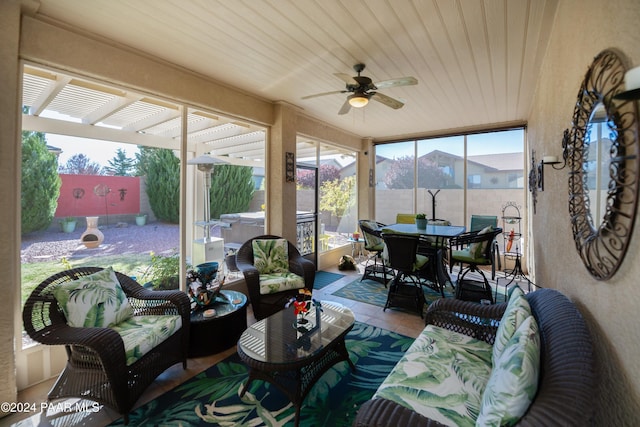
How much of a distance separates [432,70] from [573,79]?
1.70 metres

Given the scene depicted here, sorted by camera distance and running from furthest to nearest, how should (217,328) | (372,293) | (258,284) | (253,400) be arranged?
1. (372,293)
2. (258,284)
3. (217,328)
4. (253,400)

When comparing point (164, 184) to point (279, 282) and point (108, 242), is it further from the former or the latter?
point (279, 282)

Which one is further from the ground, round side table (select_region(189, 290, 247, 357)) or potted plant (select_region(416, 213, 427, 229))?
potted plant (select_region(416, 213, 427, 229))

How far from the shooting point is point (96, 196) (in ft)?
9.05

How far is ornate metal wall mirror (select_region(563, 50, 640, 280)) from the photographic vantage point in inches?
36.7

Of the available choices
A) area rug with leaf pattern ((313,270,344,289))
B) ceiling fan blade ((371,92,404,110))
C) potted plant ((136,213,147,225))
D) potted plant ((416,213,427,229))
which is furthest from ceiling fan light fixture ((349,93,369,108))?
area rug with leaf pattern ((313,270,344,289))

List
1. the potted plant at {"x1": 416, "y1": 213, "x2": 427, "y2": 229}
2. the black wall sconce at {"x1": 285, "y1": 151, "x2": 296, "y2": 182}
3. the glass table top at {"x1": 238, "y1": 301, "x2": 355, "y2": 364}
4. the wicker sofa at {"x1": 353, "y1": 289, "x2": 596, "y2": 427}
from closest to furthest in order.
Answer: the wicker sofa at {"x1": 353, "y1": 289, "x2": 596, "y2": 427}
the glass table top at {"x1": 238, "y1": 301, "x2": 355, "y2": 364}
the black wall sconce at {"x1": 285, "y1": 151, "x2": 296, "y2": 182}
the potted plant at {"x1": 416, "y1": 213, "x2": 427, "y2": 229}

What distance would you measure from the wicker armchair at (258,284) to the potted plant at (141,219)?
3.65 ft

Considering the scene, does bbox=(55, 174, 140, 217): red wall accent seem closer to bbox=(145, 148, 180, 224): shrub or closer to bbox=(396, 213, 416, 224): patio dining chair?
bbox=(145, 148, 180, 224): shrub

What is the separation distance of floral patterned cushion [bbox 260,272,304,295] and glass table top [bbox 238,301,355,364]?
64cm

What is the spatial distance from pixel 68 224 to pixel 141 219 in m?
0.62

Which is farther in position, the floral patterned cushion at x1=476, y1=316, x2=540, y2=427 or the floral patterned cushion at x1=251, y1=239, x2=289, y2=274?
the floral patterned cushion at x1=251, y1=239, x2=289, y2=274

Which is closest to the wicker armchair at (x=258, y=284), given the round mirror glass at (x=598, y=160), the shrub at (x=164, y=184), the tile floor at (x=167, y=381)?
the tile floor at (x=167, y=381)

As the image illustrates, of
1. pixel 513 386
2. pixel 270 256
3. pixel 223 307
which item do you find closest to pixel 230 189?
pixel 270 256
